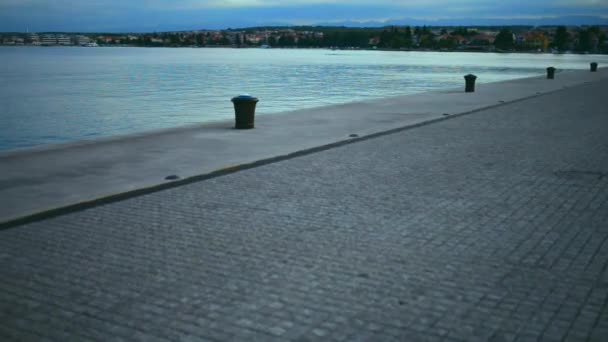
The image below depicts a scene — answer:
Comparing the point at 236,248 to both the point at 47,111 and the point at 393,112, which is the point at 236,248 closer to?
the point at 393,112

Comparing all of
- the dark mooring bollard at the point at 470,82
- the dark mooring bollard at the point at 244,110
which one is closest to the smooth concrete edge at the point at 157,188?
the dark mooring bollard at the point at 244,110

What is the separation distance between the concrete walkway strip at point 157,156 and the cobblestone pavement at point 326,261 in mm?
475

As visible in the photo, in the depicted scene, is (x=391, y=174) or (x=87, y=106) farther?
(x=87, y=106)

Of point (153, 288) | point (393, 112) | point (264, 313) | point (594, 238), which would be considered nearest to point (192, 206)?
point (153, 288)

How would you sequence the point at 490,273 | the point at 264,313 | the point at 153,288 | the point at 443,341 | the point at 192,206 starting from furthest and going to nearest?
the point at 192,206 < the point at 490,273 < the point at 153,288 < the point at 264,313 < the point at 443,341

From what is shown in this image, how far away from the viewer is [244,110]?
15.0m

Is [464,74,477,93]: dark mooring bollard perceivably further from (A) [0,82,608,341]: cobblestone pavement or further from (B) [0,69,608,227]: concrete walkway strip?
(A) [0,82,608,341]: cobblestone pavement

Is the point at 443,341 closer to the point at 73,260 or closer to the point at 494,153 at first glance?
the point at 73,260

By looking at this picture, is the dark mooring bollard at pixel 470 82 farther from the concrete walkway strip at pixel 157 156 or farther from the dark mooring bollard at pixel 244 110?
the dark mooring bollard at pixel 244 110

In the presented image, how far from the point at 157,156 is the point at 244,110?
4.10 meters

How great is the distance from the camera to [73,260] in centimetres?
579

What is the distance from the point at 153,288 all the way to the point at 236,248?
46.6 inches

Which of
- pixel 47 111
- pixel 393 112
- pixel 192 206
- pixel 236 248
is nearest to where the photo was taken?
pixel 236 248

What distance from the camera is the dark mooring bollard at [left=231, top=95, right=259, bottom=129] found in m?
14.8
